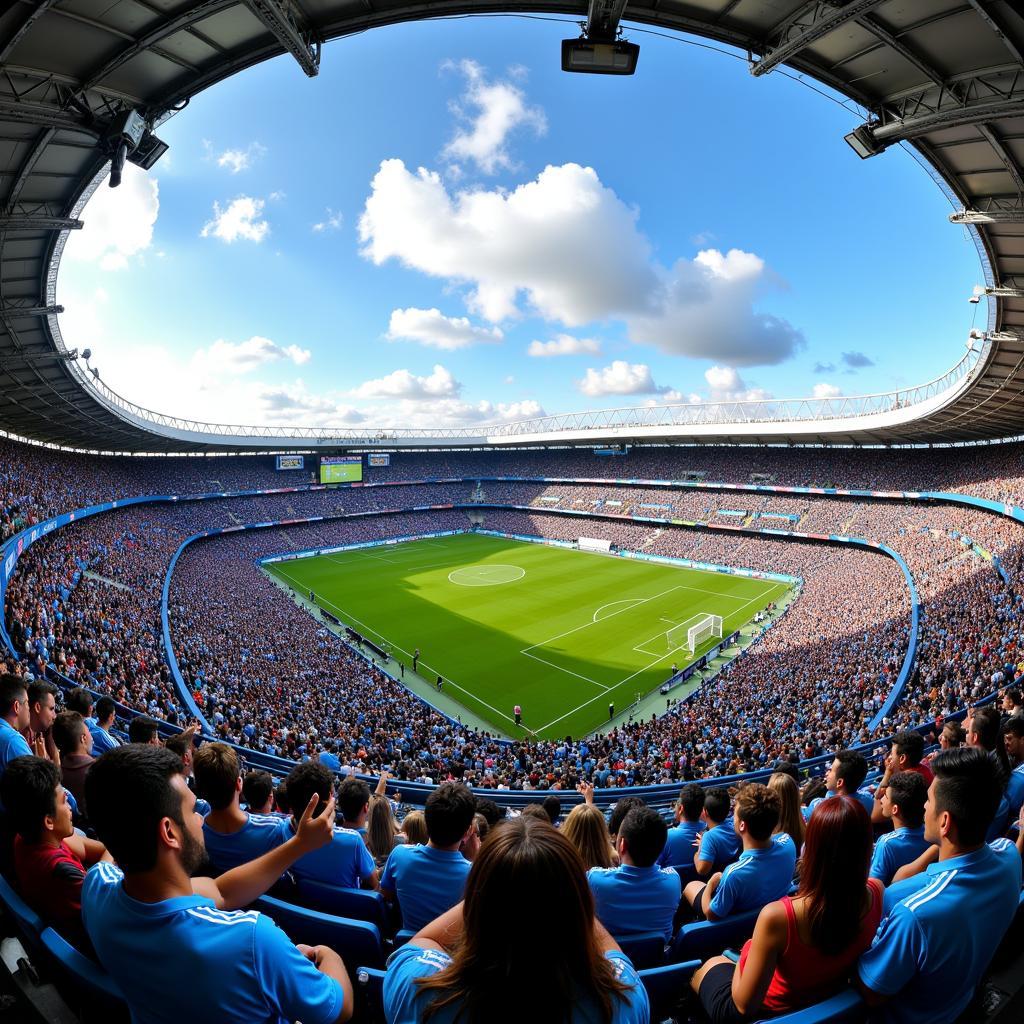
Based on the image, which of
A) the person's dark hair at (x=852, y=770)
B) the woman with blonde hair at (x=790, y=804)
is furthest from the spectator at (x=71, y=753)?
the person's dark hair at (x=852, y=770)

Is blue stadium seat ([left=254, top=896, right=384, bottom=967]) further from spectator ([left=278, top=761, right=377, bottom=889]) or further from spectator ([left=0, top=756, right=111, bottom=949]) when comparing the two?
spectator ([left=0, top=756, right=111, bottom=949])

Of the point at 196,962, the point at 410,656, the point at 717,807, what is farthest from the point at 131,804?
the point at 410,656

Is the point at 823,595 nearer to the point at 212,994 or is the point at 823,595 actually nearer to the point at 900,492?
the point at 900,492

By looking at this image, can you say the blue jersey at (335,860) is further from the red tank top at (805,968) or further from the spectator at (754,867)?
the red tank top at (805,968)

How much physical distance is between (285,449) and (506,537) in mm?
26772

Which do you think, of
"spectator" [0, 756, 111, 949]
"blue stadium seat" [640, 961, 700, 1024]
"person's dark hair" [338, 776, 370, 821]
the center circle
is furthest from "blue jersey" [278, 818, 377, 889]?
the center circle

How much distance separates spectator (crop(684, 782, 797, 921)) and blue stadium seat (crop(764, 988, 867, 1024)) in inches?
52.3

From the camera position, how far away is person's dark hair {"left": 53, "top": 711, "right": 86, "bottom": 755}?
5.16 metres

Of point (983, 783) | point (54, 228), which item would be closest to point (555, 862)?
point (983, 783)

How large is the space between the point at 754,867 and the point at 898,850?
124 centimetres

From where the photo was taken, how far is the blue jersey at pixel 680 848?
5441 millimetres

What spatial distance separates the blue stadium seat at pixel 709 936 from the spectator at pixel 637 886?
16 cm

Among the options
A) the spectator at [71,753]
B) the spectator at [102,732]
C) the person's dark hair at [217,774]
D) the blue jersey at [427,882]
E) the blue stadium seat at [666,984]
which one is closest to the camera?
the blue stadium seat at [666,984]

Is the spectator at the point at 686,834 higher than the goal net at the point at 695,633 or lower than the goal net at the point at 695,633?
higher
